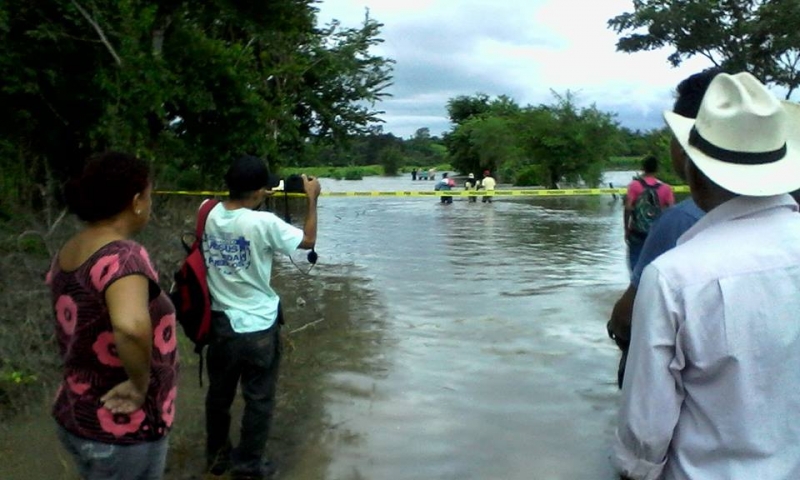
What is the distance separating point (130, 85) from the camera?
9.43 m

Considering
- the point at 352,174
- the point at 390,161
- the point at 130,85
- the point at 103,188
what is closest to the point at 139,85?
the point at 130,85

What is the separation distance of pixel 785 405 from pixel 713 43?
35.6 metres

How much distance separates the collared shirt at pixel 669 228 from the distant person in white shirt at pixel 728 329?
104cm

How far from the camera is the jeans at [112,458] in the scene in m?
2.92

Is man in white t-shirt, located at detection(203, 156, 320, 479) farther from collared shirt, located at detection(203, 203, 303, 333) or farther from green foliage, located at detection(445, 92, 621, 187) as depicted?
green foliage, located at detection(445, 92, 621, 187)

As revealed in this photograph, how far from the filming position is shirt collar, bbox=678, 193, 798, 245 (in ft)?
6.84

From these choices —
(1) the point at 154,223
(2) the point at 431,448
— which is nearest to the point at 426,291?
(1) the point at 154,223

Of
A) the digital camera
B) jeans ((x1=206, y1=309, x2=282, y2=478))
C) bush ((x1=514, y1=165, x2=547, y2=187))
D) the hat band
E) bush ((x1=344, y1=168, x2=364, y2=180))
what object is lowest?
bush ((x1=344, y1=168, x2=364, y2=180))

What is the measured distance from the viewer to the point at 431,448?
546 centimetres

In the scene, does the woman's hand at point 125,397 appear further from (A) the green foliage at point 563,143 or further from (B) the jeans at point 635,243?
(A) the green foliage at point 563,143

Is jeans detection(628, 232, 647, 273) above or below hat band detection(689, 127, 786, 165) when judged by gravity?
below

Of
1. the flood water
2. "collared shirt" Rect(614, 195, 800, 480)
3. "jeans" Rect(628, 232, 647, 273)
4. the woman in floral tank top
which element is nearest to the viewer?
"collared shirt" Rect(614, 195, 800, 480)

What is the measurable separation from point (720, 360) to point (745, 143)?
495mm

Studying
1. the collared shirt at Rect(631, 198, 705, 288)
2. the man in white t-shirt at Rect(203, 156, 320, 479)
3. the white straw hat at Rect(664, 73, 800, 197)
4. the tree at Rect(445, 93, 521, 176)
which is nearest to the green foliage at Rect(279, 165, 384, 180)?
the tree at Rect(445, 93, 521, 176)
